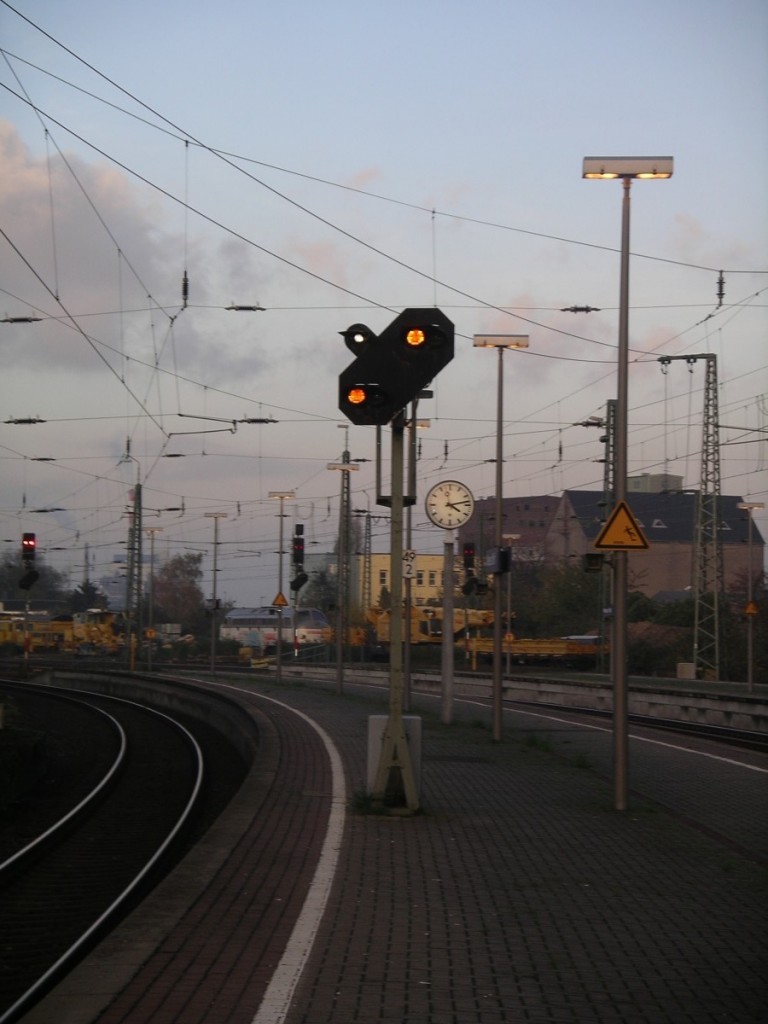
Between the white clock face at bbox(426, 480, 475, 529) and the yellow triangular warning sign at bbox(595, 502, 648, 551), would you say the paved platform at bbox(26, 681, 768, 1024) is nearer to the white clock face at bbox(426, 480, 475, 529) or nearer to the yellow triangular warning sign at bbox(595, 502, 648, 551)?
the yellow triangular warning sign at bbox(595, 502, 648, 551)

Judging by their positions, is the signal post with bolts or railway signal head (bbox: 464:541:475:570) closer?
the signal post with bolts

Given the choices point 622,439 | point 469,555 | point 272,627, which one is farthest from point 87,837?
point 272,627

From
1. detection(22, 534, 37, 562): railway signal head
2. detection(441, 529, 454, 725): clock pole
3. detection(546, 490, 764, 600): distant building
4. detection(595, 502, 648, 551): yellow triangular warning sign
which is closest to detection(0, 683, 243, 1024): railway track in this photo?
detection(441, 529, 454, 725): clock pole

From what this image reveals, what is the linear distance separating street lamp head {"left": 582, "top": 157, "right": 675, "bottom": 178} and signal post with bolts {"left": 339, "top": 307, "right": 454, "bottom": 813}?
3572mm

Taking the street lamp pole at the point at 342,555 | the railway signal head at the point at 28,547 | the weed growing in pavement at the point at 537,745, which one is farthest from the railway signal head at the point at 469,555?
the railway signal head at the point at 28,547

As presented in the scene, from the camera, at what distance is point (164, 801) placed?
1952 cm

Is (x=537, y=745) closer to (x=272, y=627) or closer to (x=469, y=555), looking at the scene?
(x=469, y=555)

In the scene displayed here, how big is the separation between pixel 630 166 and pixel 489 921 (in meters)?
9.30

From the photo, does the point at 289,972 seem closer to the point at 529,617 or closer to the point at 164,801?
the point at 164,801

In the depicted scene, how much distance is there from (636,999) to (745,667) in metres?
45.6

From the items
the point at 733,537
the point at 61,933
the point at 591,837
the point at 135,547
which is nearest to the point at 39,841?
the point at 61,933

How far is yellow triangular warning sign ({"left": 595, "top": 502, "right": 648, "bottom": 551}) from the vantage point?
1357cm

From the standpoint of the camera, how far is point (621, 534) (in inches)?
535

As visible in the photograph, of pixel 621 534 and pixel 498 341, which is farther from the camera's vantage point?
pixel 498 341
